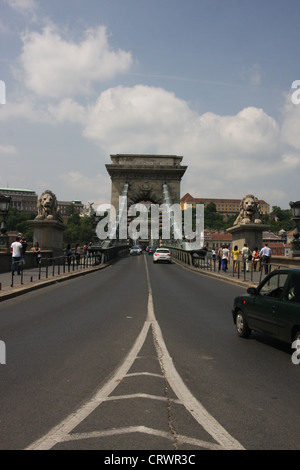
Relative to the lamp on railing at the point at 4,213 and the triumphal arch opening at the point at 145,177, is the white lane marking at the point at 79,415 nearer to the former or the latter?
the lamp on railing at the point at 4,213

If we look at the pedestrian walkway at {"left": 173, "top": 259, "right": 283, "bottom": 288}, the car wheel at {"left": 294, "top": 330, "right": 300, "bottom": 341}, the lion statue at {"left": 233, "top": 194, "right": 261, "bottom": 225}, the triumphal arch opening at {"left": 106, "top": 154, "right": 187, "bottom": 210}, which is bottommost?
the pedestrian walkway at {"left": 173, "top": 259, "right": 283, "bottom": 288}

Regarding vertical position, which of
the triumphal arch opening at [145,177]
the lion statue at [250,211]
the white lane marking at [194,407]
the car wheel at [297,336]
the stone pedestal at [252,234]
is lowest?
the white lane marking at [194,407]

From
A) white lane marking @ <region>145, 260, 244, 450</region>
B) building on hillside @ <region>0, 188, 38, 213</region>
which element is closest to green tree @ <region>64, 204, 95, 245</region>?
building on hillside @ <region>0, 188, 38, 213</region>

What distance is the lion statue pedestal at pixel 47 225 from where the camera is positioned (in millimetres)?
28844

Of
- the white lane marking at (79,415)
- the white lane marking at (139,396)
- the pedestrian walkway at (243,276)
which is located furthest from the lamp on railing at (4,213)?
the white lane marking at (139,396)

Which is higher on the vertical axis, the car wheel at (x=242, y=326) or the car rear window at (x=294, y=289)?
the car rear window at (x=294, y=289)

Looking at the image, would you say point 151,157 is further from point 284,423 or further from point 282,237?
point 282,237

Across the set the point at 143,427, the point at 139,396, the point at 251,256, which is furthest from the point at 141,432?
the point at 251,256

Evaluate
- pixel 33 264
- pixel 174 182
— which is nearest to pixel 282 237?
pixel 174 182

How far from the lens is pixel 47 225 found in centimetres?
2884

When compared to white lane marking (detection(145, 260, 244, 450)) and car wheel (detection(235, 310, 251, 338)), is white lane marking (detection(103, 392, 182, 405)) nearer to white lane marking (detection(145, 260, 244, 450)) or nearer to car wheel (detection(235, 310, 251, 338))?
white lane marking (detection(145, 260, 244, 450))

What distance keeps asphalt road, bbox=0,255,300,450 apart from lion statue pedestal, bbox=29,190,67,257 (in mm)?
19778

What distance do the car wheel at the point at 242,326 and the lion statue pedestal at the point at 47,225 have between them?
72.7ft

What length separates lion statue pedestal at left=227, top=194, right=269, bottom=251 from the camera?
1055 inches
